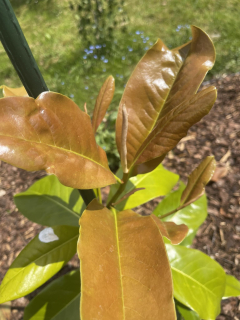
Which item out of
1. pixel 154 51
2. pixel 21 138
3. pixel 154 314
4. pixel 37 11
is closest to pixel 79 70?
pixel 37 11

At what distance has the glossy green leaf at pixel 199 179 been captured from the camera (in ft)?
2.99

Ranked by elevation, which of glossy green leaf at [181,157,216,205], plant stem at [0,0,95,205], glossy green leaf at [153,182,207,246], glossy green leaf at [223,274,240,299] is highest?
plant stem at [0,0,95,205]

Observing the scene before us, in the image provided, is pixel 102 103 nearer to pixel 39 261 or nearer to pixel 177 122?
pixel 177 122

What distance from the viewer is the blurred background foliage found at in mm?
3375

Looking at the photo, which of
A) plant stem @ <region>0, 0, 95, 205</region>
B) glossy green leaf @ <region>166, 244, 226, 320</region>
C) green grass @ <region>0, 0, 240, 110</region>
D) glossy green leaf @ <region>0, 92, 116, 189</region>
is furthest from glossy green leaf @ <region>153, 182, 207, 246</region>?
green grass @ <region>0, 0, 240, 110</region>

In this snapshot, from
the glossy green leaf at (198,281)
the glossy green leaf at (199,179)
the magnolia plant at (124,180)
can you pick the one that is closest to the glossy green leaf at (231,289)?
the magnolia plant at (124,180)

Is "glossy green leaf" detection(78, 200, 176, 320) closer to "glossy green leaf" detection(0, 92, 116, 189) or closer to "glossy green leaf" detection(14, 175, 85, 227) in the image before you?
"glossy green leaf" detection(0, 92, 116, 189)

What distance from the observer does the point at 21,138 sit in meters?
0.63

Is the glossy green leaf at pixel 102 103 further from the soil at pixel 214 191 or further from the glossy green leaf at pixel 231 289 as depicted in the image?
the soil at pixel 214 191

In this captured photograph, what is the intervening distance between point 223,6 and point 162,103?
13.8 ft

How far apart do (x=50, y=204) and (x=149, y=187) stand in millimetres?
543

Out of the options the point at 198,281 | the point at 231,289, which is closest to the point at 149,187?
the point at 198,281

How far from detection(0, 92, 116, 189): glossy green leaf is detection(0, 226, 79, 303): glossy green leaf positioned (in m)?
0.42

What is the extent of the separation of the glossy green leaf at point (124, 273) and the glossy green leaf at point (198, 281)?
0.64 m
